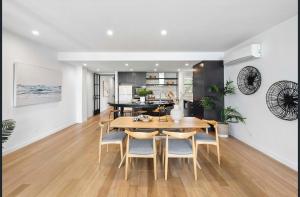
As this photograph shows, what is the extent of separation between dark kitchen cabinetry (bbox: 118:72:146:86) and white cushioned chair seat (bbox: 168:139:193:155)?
615cm

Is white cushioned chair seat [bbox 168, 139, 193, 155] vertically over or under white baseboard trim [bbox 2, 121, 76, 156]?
over

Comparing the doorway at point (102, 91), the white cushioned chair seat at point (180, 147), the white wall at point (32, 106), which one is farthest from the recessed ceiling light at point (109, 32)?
the doorway at point (102, 91)

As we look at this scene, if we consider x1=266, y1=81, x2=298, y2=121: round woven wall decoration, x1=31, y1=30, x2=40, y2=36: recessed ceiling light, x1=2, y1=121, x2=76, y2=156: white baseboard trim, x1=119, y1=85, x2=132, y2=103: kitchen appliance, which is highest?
x1=31, y1=30, x2=40, y2=36: recessed ceiling light

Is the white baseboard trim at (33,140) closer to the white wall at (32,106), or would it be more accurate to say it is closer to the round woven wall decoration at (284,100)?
the white wall at (32,106)

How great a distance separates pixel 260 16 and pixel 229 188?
273cm

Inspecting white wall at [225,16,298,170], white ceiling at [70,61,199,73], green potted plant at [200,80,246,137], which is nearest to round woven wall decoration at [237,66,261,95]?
white wall at [225,16,298,170]

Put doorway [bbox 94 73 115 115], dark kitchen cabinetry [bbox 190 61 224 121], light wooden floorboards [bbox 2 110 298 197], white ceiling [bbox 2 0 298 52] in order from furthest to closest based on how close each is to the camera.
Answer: doorway [bbox 94 73 115 115] → dark kitchen cabinetry [bbox 190 61 224 121] → white ceiling [bbox 2 0 298 52] → light wooden floorboards [bbox 2 110 298 197]

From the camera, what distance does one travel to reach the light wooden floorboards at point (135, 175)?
234 centimetres

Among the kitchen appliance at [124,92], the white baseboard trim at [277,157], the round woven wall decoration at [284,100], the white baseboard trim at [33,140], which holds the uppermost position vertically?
the kitchen appliance at [124,92]

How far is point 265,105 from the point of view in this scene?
3672mm

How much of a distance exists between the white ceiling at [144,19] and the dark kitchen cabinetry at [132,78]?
4.41 m

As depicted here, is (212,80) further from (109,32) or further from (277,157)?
(109,32)

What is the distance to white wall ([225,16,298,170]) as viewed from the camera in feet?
9.84

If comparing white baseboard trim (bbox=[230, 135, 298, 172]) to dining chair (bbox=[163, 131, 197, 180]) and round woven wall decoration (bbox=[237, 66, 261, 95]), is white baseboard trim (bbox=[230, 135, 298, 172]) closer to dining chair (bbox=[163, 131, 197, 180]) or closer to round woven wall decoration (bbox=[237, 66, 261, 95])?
round woven wall decoration (bbox=[237, 66, 261, 95])
